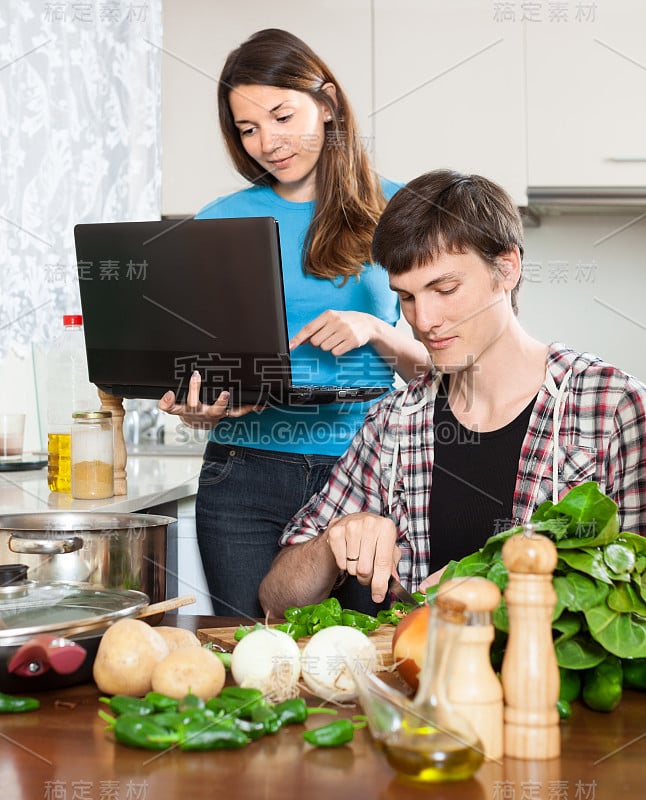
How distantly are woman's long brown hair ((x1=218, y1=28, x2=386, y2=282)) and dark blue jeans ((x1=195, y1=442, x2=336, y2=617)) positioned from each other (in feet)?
Result: 1.09

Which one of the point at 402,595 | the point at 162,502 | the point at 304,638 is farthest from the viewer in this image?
the point at 162,502

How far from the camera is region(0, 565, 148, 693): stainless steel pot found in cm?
76

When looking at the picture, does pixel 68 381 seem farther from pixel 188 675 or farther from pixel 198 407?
pixel 188 675

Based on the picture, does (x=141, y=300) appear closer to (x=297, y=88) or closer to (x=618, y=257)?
(x=297, y=88)

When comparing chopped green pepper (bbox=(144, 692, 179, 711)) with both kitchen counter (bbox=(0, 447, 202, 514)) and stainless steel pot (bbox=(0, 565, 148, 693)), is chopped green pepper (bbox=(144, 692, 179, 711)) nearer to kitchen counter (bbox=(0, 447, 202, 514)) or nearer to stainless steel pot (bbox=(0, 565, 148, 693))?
stainless steel pot (bbox=(0, 565, 148, 693))

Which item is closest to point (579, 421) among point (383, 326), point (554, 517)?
point (383, 326)

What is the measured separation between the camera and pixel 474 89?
2.55 meters

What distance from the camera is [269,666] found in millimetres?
765

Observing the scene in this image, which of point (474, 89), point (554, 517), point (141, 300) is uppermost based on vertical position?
point (474, 89)

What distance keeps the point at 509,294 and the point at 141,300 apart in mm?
559

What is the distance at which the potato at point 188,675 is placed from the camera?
74 cm

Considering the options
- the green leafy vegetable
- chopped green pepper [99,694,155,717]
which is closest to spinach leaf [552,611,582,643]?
the green leafy vegetable

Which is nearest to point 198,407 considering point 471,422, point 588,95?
point 471,422

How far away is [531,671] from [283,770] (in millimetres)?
177
